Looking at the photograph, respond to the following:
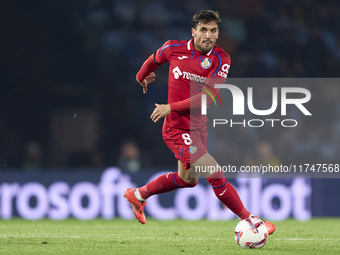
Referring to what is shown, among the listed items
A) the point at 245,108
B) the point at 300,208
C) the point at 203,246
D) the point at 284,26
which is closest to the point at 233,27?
the point at 284,26

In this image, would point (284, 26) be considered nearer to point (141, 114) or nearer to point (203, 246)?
point (141, 114)

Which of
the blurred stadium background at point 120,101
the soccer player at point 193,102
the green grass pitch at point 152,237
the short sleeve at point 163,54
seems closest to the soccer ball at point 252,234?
the green grass pitch at point 152,237

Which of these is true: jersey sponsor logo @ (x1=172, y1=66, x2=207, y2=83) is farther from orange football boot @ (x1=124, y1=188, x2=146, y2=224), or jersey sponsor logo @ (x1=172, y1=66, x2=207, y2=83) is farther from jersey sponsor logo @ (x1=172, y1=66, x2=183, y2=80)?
orange football boot @ (x1=124, y1=188, x2=146, y2=224)

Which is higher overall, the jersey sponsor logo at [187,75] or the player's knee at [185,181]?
the jersey sponsor logo at [187,75]

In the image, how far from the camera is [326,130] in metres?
11.3

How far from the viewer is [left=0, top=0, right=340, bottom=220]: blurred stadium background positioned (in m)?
9.18

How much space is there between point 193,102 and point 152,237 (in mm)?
1591

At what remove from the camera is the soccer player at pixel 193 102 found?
5.38 meters

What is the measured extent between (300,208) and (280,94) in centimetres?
273

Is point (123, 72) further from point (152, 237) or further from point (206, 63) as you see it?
point (206, 63)

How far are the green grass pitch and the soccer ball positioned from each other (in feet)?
0.23

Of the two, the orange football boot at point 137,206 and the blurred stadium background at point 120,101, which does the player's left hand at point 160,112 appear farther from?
the blurred stadium background at point 120,101

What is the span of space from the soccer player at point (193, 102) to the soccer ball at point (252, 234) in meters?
0.28

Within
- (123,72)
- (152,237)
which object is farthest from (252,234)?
(123,72)
